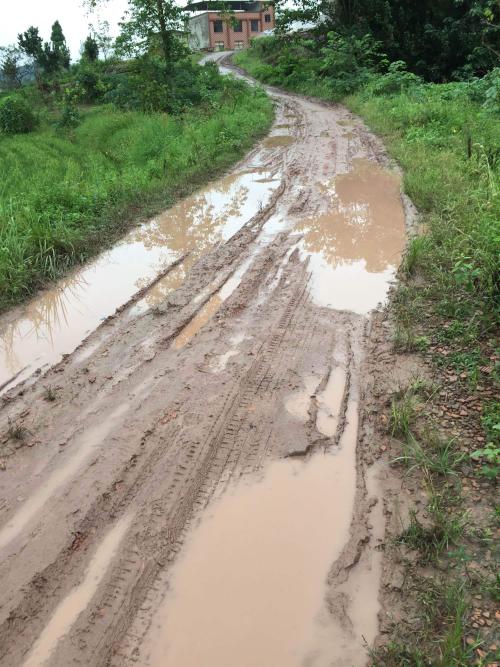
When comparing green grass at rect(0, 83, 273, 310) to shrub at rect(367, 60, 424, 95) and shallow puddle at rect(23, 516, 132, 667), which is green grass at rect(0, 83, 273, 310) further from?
shrub at rect(367, 60, 424, 95)

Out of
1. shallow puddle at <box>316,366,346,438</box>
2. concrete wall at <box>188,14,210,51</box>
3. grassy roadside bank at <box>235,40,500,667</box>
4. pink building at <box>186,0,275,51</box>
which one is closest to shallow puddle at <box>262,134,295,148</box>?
grassy roadside bank at <box>235,40,500,667</box>

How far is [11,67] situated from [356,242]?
26011mm

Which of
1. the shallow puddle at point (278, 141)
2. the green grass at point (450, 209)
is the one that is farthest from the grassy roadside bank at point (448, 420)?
the shallow puddle at point (278, 141)

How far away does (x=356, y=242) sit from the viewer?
647 cm

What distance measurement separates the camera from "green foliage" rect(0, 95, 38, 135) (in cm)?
1642

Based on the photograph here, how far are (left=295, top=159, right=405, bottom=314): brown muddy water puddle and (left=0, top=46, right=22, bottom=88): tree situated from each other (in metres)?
23.8

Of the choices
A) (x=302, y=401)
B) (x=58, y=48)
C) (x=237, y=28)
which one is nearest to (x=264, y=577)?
(x=302, y=401)

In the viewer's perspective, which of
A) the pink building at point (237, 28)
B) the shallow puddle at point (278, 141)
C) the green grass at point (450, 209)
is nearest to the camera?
the green grass at point (450, 209)

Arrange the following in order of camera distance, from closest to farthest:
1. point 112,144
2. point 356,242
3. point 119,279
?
1. point 119,279
2. point 356,242
3. point 112,144

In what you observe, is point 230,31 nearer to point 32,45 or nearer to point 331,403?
point 32,45

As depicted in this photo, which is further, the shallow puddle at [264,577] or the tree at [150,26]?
the tree at [150,26]

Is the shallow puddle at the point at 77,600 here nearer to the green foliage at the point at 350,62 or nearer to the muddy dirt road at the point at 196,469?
the muddy dirt road at the point at 196,469

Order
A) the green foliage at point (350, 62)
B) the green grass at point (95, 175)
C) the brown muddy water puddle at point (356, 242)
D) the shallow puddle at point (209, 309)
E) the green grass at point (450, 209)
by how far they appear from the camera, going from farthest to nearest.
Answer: the green foliage at point (350, 62)
the green grass at point (95, 175)
the brown muddy water puddle at point (356, 242)
the shallow puddle at point (209, 309)
the green grass at point (450, 209)

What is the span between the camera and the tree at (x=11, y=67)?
2474cm
